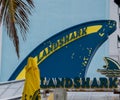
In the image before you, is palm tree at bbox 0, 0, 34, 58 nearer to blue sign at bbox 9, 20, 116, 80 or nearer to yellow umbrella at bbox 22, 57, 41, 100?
yellow umbrella at bbox 22, 57, 41, 100

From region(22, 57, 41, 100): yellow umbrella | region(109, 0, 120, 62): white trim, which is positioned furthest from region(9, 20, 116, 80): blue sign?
region(22, 57, 41, 100): yellow umbrella

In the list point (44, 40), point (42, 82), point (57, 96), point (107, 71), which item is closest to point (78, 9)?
point (44, 40)

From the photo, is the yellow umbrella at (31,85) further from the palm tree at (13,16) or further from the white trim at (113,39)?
the white trim at (113,39)

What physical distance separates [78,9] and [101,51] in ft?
11.6

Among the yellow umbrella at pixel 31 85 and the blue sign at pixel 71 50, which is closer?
the yellow umbrella at pixel 31 85

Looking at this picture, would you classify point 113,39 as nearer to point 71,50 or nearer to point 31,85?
point 71,50

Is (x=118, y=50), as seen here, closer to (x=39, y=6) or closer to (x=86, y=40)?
(x=86, y=40)

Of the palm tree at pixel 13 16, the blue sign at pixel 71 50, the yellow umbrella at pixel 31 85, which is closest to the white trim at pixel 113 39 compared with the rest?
the blue sign at pixel 71 50

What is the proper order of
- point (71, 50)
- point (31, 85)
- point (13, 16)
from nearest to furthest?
point (13, 16) → point (31, 85) → point (71, 50)

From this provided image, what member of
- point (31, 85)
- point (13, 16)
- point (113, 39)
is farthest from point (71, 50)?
point (13, 16)

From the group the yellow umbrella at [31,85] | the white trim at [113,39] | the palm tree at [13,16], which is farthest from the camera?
the white trim at [113,39]

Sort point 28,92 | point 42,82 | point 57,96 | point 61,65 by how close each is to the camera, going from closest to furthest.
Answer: point 28,92, point 57,96, point 42,82, point 61,65

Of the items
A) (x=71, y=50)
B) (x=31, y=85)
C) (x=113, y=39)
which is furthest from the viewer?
(x=113, y=39)

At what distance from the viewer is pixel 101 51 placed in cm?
3450
